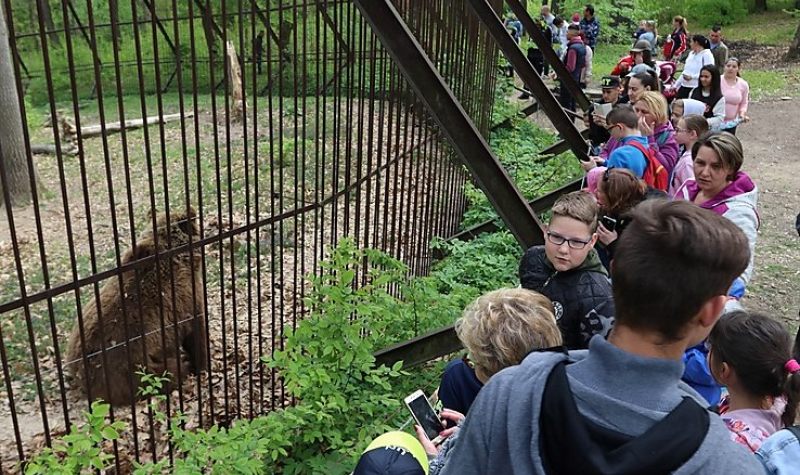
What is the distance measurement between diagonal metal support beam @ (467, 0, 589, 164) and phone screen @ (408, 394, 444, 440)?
4476mm

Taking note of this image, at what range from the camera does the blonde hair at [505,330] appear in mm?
2412

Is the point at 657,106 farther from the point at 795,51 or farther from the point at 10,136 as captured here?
the point at 795,51

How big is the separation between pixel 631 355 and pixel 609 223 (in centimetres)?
286

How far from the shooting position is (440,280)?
5.50 metres

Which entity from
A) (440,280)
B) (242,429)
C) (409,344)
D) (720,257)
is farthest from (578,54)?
(720,257)

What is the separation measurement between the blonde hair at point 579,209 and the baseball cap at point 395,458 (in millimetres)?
1425

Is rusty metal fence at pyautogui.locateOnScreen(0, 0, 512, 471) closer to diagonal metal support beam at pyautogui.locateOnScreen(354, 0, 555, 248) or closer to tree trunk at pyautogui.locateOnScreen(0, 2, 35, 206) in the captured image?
tree trunk at pyautogui.locateOnScreen(0, 2, 35, 206)

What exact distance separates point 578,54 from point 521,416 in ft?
51.4

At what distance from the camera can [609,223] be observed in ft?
13.8

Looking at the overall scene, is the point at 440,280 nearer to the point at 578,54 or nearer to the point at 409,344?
the point at 409,344

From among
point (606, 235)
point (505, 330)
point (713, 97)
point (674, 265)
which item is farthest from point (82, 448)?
point (713, 97)

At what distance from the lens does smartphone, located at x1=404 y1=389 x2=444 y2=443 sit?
2445 mm

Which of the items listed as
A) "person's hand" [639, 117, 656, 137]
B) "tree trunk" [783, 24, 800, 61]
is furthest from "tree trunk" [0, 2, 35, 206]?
"tree trunk" [783, 24, 800, 61]

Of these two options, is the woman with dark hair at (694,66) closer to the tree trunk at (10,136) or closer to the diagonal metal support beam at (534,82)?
the diagonal metal support beam at (534,82)
